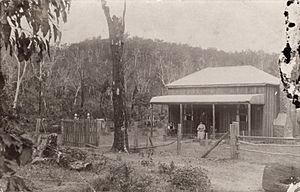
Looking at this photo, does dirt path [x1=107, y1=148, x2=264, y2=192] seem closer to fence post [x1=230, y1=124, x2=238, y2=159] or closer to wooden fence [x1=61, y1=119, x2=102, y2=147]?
fence post [x1=230, y1=124, x2=238, y2=159]

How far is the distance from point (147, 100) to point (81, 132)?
46.2 feet

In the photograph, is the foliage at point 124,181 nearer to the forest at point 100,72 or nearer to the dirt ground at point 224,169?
the dirt ground at point 224,169

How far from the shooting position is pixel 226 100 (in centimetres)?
2234

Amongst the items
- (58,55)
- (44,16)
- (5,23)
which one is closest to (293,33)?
(44,16)

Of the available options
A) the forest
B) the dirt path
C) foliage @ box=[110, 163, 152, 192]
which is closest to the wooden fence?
the dirt path

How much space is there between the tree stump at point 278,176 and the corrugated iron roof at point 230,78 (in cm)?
1595

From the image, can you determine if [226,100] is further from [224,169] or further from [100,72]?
[100,72]

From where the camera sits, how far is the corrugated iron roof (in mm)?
23547

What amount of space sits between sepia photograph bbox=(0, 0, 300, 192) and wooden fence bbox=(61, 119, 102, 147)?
0.15 feet

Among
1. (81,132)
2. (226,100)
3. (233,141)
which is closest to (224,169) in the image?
(233,141)

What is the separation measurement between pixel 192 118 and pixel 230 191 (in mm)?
17734

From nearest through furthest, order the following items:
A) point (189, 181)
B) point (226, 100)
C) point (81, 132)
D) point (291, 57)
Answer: point (291, 57) → point (189, 181) → point (81, 132) → point (226, 100)

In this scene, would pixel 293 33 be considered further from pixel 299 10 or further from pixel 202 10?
pixel 202 10

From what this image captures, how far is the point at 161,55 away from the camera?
3847cm
